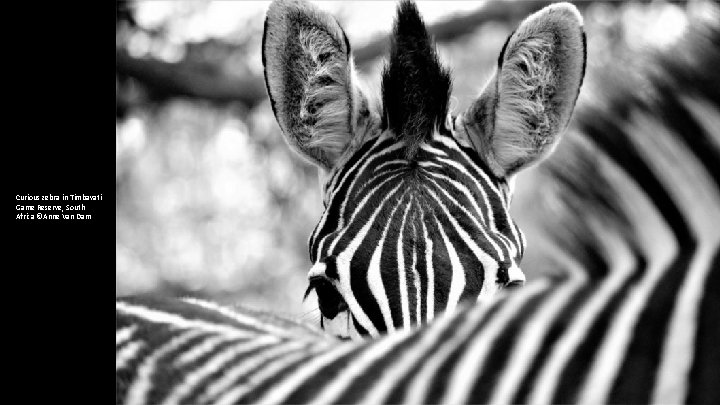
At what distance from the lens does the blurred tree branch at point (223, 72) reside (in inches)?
357

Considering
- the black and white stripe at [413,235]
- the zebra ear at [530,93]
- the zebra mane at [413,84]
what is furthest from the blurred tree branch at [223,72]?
the black and white stripe at [413,235]

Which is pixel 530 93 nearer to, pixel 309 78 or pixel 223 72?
pixel 309 78

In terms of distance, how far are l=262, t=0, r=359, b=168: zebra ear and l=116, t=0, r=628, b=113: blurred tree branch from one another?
5292mm

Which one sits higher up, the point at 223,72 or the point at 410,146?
the point at 223,72

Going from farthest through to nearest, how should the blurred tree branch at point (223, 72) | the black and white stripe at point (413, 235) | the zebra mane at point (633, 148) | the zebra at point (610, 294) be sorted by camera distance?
the blurred tree branch at point (223, 72), the black and white stripe at point (413, 235), the zebra mane at point (633, 148), the zebra at point (610, 294)

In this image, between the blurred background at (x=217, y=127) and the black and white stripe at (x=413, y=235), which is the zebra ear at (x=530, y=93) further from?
the blurred background at (x=217, y=127)

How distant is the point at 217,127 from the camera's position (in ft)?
32.1

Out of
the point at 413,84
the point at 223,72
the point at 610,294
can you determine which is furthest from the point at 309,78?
the point at 223,72

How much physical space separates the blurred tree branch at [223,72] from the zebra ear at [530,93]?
5288 mm

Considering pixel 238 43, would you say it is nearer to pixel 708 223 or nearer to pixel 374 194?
pixel 374 194

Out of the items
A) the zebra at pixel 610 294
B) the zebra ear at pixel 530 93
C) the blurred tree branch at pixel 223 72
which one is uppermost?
the blurred tree branch at pixel 223 72

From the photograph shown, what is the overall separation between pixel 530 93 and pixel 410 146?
587 millimetres
